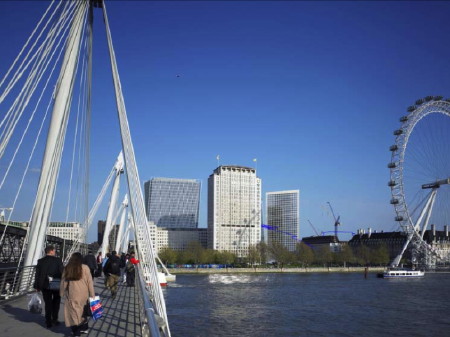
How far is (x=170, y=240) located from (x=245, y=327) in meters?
173

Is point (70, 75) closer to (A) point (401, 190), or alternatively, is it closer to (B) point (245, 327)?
(B) point (245, 327)

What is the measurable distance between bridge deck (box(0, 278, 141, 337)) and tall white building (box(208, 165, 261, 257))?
172 metres

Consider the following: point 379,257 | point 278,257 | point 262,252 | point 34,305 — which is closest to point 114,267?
point 34,305

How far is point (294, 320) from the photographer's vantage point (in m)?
28.2

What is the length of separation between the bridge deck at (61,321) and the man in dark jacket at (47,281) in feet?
0.83

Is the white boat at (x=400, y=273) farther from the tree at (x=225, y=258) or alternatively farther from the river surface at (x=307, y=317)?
the tree at (x=225, y=258)

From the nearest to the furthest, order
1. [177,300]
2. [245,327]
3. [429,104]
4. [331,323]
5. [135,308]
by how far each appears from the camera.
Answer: [135,308] → [245,327] → [331,323] → [177,300] → [429,104]

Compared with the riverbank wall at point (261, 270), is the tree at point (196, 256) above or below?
above

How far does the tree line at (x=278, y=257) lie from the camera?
135625 millimetres

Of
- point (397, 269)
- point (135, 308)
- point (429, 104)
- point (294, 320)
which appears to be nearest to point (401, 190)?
point (429, 104)

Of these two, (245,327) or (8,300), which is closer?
(8,300)

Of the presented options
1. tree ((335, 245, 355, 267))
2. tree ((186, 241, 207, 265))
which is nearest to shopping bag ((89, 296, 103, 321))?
tree ((186, 241, 207, 265))

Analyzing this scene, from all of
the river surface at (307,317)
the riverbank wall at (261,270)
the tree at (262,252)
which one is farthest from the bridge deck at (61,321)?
the tree at (262,252)

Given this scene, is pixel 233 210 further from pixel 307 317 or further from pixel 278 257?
pixel 307 317
